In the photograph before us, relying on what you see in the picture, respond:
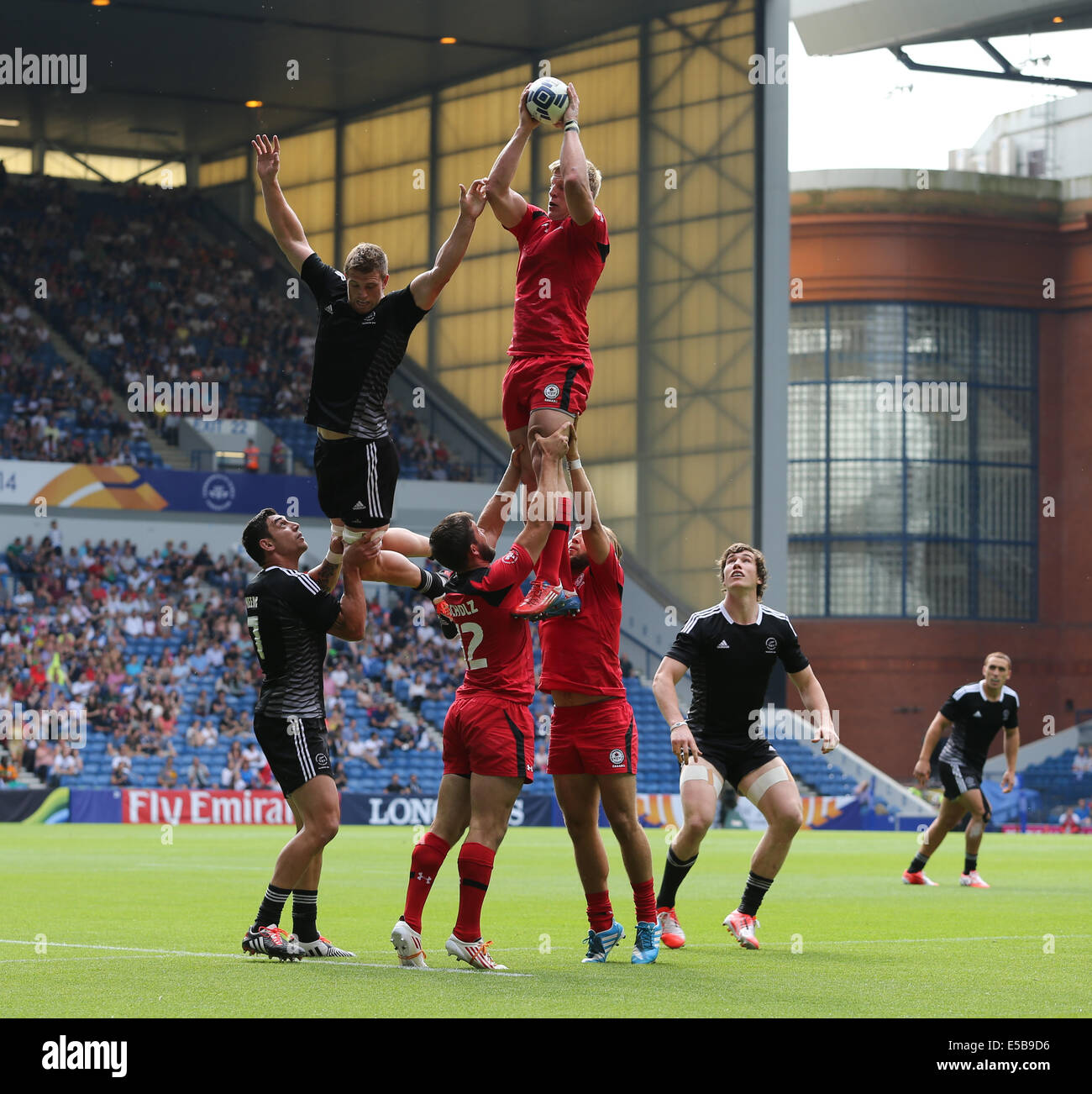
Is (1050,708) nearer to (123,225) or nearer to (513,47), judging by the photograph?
(513,47)

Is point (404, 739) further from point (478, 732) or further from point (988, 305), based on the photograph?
point (478, 732)

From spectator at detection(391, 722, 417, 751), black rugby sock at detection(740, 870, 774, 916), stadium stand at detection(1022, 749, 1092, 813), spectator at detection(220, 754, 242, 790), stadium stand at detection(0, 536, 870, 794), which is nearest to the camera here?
black rugby sock at detection(740, 870, 774, 916)

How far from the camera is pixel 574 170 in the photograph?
1012cm

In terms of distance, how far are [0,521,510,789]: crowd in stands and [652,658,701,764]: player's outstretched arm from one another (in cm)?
2380

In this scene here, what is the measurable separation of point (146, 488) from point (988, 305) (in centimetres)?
2601

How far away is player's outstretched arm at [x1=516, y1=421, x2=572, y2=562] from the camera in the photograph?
32.9 ft

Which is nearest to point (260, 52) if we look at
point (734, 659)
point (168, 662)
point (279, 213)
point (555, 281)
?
point (168, 662)

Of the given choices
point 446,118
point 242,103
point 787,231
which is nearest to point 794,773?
point 787,231

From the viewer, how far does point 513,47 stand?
43.5 meters

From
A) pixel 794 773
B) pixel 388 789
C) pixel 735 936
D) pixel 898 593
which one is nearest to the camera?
pixel 735 936

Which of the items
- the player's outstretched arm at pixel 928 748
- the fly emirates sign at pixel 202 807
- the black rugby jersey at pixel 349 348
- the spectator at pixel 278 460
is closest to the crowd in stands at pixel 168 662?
the fly emirates sign at pixel 202 807

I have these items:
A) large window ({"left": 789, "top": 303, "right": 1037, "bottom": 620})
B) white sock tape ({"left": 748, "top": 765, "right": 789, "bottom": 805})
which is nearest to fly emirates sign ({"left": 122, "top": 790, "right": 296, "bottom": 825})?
white sock tape ({"left": 748, "top": 765, "right": 789, "bottom": 805})

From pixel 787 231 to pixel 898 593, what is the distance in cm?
1312

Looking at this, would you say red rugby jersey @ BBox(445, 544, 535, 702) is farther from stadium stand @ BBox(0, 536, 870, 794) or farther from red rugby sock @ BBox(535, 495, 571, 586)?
stadium stand @ BBox(0, 536, 870, 794)
